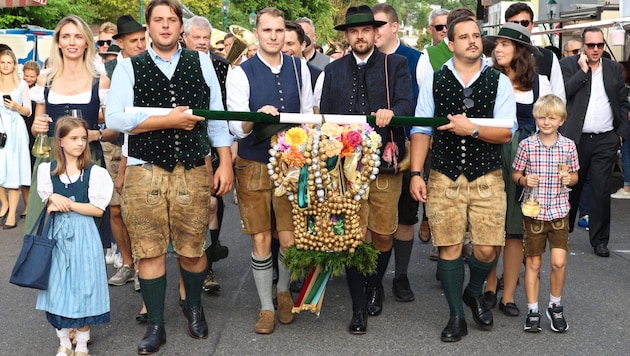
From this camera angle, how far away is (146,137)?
533cm

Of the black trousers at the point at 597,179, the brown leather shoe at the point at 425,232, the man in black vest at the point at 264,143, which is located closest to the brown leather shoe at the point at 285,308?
the man in black vest at the point at 264,143

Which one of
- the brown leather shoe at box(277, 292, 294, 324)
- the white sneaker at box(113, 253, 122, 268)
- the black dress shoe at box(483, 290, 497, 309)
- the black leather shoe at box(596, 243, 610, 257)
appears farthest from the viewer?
the black leather shoe at box(596, 243, 610, 257)

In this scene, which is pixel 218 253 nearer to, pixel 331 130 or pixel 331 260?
pixel 331 260

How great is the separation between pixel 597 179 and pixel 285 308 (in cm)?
413

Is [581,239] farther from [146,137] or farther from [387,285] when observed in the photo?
[146,137]

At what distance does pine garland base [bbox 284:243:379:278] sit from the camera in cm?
556

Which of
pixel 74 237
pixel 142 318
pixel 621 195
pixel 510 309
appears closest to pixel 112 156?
pixel 142 318

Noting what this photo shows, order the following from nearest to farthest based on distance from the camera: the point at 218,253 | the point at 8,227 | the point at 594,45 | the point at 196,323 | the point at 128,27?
the point at 196,323
the point at 128,27
the point at 218,253
the point at 594,45
the point at 8,227

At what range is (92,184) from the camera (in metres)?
5.30

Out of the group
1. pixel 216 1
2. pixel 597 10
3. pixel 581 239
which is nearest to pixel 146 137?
Result: pixel 581 239

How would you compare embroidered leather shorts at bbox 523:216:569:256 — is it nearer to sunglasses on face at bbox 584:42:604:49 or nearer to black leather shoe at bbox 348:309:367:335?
black leather shoe at bbox 348:309:367:335

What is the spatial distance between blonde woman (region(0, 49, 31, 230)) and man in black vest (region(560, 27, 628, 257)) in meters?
6.19

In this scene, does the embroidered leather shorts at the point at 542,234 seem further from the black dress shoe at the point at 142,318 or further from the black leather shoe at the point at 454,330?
the black dress shoe at the point at 142,318

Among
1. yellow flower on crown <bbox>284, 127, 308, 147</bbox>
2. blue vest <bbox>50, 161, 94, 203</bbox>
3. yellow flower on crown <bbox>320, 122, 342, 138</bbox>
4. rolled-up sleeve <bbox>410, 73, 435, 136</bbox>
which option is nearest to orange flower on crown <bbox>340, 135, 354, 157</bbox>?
yellow flower on crown <bbox>320, 122, 342, 138</bbox>
